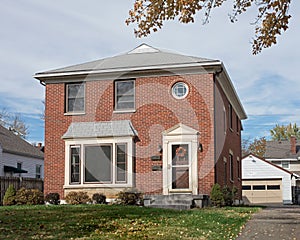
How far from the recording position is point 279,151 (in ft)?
177

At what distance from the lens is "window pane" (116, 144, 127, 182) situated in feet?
68.0

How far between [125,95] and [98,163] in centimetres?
311

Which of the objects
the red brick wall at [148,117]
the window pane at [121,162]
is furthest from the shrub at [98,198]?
the red brick wall at [148,117]

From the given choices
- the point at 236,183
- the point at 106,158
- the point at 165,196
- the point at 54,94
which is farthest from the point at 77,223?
the point at 236,183

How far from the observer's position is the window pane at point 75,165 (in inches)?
836

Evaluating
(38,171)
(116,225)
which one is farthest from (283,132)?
(116,225)

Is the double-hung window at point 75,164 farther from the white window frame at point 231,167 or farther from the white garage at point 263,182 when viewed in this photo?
the white garage at point 263,182

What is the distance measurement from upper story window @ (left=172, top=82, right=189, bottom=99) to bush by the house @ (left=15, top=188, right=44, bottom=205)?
6805 millimetres

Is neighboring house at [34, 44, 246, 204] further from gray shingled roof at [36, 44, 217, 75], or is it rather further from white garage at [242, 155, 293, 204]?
white garage at [242, 155, 293, 204]

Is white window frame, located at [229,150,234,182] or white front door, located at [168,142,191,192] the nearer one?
white front door, located at [168,142,191,192]

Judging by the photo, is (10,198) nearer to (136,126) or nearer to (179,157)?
(136,126)

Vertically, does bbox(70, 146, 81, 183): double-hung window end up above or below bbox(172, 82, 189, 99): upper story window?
below

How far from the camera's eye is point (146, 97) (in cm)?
2117

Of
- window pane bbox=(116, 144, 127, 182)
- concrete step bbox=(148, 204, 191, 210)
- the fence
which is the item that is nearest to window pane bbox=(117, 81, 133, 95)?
window pane bbox=(116, 144, 127, 182)
